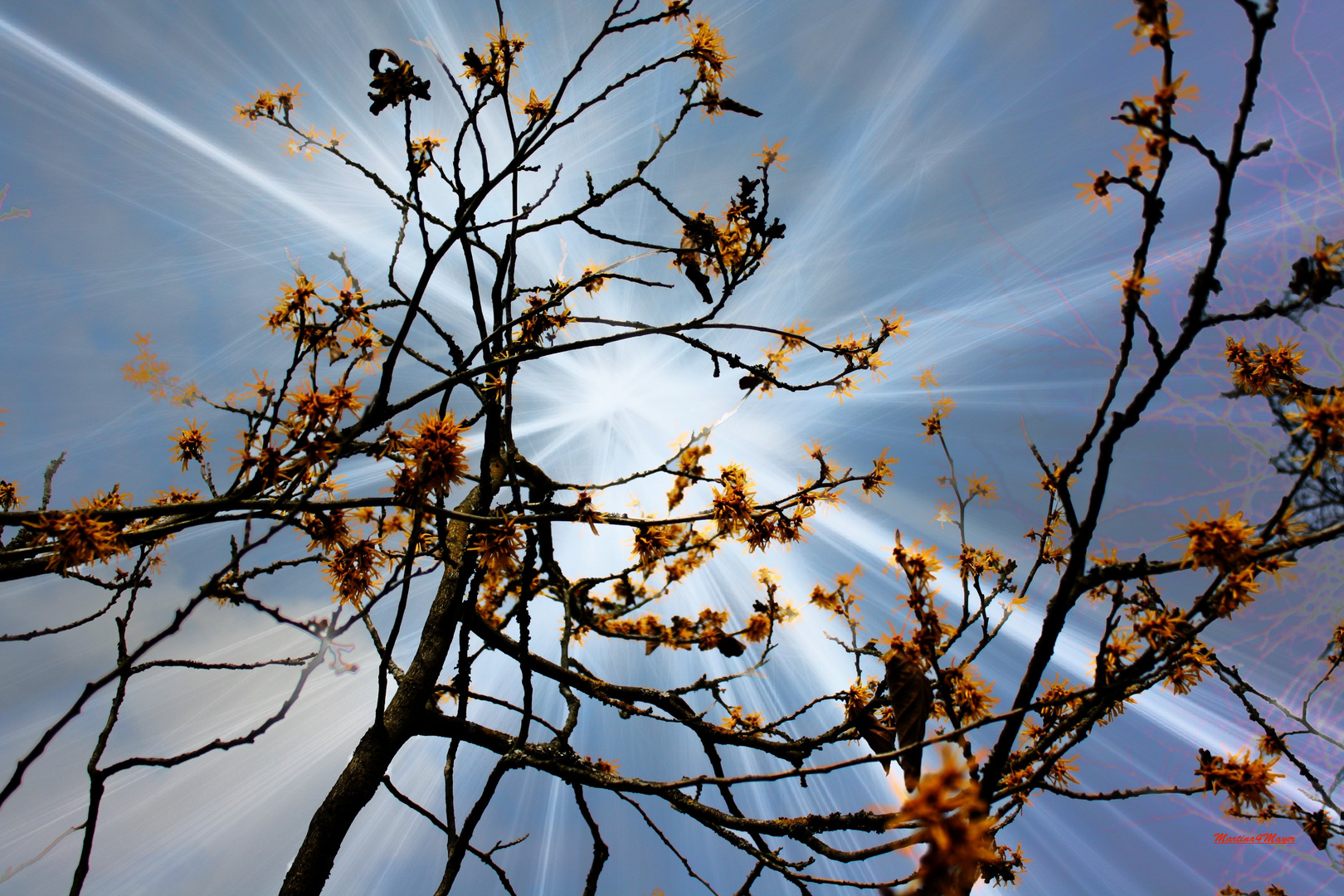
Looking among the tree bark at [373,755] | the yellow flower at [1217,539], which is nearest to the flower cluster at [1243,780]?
the yellow flower at [1217,539]

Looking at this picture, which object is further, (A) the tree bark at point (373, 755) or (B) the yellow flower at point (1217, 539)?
(A) the tree bark at point (373, 755)

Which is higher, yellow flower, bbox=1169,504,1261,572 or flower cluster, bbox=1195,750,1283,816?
yellow flower, bbox=1169,504,1261,572

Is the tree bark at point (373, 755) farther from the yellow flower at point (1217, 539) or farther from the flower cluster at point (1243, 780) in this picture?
the flower cluster at point (1243, 780)

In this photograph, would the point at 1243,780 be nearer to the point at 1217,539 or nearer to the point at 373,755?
the point at 1217,539

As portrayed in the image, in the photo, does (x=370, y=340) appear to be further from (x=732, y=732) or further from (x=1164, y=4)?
(x=1164, y=4)

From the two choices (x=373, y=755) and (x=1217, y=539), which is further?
(x=373, y=755)

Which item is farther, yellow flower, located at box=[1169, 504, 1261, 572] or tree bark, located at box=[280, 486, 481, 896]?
tree bark, located at box=[280, 486, 481, 896]

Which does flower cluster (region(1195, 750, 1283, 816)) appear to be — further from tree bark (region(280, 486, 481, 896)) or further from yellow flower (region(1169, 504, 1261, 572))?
tree bark (region(280, 486, 481, 896))

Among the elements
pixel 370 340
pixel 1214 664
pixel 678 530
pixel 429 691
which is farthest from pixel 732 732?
pixel 370 340

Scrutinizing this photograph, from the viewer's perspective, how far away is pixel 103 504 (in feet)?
7.23

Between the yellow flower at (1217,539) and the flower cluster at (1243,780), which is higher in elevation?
the yellow flower at (1217,539)

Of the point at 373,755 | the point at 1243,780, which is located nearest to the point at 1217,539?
the point at 1243,780

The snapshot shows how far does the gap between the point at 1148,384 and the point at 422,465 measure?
2.02m

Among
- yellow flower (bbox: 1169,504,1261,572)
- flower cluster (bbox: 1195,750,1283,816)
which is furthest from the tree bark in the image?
flower cluster (bbox: 1195,750,1283,816)
